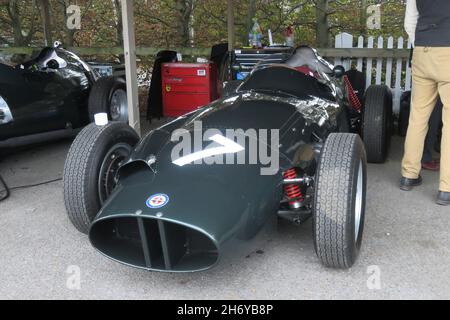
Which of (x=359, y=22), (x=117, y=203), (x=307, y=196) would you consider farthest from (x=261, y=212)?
(x=359, y=22)

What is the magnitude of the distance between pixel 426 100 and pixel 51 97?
3780mm

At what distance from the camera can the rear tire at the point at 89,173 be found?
124 inches

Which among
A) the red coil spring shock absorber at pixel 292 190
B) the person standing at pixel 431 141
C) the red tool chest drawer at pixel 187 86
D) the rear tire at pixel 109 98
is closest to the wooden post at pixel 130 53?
the rear tire at pixel 109 98

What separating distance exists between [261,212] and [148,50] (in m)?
6.24

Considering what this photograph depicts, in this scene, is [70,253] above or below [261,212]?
below

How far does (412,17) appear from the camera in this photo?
4.18 metres

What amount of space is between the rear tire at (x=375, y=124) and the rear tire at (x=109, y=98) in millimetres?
2940

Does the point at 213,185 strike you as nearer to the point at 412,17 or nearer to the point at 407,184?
the point at 407,184

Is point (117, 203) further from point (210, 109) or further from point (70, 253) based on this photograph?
point (210, 109)

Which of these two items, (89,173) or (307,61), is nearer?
(89,173)

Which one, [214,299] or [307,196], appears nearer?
[214,299]

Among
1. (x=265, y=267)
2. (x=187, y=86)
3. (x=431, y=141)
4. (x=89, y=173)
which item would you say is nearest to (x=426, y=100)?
(x=431, y=141)

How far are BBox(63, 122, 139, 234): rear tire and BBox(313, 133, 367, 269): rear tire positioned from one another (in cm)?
138

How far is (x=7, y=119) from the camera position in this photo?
494 centimetres
